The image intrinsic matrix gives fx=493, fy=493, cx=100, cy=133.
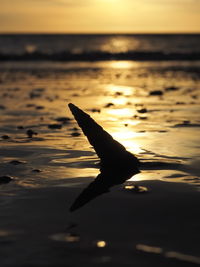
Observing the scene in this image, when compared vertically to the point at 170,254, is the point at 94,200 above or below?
above

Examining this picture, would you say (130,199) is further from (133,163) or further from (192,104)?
(192,104)

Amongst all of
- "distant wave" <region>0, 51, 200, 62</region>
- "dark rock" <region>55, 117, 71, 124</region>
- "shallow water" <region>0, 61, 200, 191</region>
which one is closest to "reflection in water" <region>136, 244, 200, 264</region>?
"shallow water" <region>0, 61, 200, 191</region>

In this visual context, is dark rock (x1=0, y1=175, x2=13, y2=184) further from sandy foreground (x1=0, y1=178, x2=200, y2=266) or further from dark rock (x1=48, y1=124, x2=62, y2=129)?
dark rock (x1=48, y1=124, x2=62, y2=129)

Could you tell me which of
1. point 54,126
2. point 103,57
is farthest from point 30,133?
point 103,57

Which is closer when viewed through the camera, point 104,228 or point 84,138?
point 104,228

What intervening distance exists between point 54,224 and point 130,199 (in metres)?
1.08

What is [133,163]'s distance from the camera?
22.8 ft

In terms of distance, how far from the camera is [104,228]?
4535mm

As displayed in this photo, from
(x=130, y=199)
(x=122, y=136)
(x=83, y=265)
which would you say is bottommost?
(x=83, y=265)

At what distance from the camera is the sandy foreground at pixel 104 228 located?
388 cm

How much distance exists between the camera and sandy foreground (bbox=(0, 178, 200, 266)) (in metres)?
3.88

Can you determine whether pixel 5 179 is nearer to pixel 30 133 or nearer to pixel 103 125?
pixel 30 133

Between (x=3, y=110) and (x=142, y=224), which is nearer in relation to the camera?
(x=142, y=224)

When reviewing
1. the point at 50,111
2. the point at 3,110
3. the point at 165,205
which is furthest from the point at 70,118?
the point at 165,205
